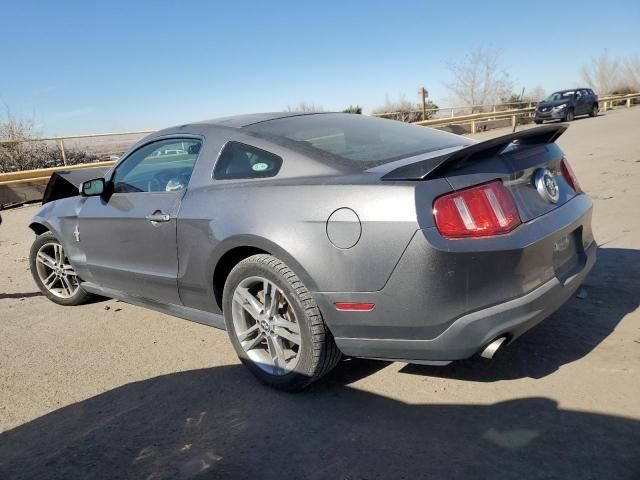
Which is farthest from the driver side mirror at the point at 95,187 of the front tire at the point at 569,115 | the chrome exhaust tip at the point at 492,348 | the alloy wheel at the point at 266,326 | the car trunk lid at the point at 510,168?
the front tire at the point at 569,115

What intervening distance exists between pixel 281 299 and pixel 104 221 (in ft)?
5.88

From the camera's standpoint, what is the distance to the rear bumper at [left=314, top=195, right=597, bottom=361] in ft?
8.00

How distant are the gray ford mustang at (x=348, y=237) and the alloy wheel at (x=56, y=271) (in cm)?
122

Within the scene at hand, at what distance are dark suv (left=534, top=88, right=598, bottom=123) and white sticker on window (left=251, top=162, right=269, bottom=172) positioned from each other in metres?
28.2

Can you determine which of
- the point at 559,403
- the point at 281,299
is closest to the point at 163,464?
the point at 281,299

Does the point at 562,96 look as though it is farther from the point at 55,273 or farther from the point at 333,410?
the point at 333,410

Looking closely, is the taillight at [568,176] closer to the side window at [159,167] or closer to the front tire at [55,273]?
the side window at [159,167]

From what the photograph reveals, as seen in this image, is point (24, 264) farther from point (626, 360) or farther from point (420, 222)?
point (626, 360)

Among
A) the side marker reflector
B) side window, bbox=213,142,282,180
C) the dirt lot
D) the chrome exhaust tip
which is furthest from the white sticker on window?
the chrome exhaust tip

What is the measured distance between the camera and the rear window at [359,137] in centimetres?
307

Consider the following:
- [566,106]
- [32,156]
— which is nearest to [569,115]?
[566,106]

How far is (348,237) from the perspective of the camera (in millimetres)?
2602

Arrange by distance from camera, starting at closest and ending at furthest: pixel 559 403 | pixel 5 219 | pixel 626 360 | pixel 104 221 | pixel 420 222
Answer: pixel 420 222 → pixel 559 403 → pixel 626 360 → pixel 104 221 → pixel 5 219

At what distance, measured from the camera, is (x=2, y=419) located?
9.93 feet
